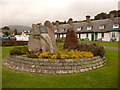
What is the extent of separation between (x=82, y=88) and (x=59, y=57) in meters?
3.57

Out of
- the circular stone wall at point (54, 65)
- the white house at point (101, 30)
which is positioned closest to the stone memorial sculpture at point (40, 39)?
the circular stone wall at point (54, 65)

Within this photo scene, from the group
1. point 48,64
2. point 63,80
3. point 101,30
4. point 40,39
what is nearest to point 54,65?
point 48,64

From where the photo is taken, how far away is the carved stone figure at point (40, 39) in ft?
39.6

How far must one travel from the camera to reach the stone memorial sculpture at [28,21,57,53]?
12.1m

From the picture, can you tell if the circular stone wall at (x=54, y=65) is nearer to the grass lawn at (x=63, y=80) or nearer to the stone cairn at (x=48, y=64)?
the stone cairn at (x=48, y=64)

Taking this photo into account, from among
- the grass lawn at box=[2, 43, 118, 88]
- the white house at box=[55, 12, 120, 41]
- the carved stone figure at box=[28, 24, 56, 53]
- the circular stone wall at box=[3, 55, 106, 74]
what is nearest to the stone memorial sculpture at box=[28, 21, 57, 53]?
the carved stone figure at box=[28, 24, 56, 53]

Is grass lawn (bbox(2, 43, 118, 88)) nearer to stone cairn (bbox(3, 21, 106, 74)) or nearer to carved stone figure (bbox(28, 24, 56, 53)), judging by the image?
stone cairn (bbox(3, 21, 106, 74))

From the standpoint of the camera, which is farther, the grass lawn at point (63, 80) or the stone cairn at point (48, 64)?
the stone cairn at point (48, 64)

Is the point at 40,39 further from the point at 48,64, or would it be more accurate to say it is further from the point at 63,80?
the point at 63,80

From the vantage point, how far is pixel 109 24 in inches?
1512

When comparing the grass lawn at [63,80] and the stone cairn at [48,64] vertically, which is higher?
the stone cairn at [48,64]

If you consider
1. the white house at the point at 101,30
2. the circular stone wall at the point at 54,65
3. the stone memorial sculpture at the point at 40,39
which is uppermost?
the white house at the point at 101,30

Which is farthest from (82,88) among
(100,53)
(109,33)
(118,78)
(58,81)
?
(109,33)

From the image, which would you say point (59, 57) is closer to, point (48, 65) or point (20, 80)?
point (48, 65)
